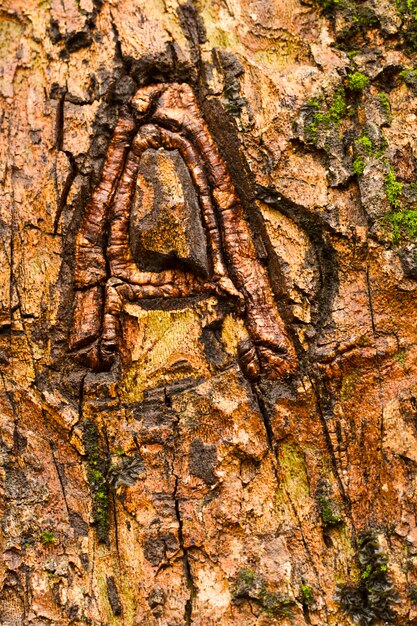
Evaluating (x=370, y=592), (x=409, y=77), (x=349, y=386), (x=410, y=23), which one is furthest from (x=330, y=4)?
(x=370, y=592)

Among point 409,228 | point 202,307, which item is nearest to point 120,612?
point 202,307

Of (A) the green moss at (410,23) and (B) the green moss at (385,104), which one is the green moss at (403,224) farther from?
(A) the green moss at (410,23)

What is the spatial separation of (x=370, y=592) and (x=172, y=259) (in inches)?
85.0

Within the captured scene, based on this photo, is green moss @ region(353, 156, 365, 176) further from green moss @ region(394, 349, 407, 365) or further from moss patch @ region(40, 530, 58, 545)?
moss patch @ region(40, 530, 58, 545)

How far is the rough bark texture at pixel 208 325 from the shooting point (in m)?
3.51

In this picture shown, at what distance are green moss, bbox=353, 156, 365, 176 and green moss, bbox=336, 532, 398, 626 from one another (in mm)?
2085

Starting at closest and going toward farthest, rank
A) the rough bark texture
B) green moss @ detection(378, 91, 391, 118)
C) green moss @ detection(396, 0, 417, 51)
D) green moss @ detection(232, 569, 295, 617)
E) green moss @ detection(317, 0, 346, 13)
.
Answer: green moss @ detection(232, 569, 295, 617) < the rough bark texture < green moss @ detection(378, 91, 391, 118) < green moss @ detection(396, 0, 417, 51) < green moss @ detection(317, 0, 346, 13)

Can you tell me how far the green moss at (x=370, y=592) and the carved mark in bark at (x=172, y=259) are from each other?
1087 mm

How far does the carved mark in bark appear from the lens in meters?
3.76

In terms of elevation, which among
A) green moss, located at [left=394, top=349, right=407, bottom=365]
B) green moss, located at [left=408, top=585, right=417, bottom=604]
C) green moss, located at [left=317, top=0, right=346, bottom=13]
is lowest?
green moss, located at [left=408, top=585, right=417, bottom=604]

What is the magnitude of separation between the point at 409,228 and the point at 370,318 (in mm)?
577

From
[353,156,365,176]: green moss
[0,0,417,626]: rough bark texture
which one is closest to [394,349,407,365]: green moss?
[0,0,417,626]: rough bark texture

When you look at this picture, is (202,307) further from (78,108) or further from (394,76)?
(394,76)

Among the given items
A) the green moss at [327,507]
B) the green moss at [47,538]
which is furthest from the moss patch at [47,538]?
the green moss at [327,507]
